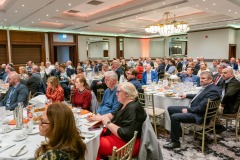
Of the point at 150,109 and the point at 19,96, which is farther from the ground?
the point at 19,96

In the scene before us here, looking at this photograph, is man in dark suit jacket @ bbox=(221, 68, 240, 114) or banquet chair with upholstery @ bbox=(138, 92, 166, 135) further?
banquet chair with upholstery @ bbox=(138, 92, 166, 135)

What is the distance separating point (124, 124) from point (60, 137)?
1044 millimetres

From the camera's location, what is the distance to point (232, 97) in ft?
12.4

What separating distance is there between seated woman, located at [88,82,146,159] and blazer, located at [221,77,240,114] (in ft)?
7.17

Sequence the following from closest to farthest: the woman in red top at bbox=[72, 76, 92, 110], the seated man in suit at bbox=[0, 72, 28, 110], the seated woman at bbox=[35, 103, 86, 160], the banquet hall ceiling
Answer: the seated woman at bbox=[35, 103, 86, 160] → the woman in red top at bbox=[72, 76, 92, 110] → the seated man in suit at bbox=[0, 72, 28, 110] → the banquet hall ceiling

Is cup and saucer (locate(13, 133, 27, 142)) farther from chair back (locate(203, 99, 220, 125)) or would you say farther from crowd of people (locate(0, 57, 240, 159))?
chair back (locate(203, 99, 220, 125))

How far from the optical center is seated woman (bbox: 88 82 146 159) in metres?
2.23

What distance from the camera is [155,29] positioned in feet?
28.8

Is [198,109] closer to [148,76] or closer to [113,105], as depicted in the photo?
[113,105]

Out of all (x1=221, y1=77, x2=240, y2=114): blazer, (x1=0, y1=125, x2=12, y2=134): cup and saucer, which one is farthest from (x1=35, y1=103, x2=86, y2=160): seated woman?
(x1=221, y1=77, x2=240, y2=114): blazer

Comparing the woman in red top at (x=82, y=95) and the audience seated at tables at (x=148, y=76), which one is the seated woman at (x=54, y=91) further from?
the audience seated at tables at (x=148, y=76)

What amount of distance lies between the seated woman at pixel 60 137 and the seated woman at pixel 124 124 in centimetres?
89

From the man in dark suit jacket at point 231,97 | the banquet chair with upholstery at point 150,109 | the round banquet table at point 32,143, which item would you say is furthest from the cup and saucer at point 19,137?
the man in dark suit jacket at point 231,97

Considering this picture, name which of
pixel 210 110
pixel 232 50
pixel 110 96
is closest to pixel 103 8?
pixel 110 96
